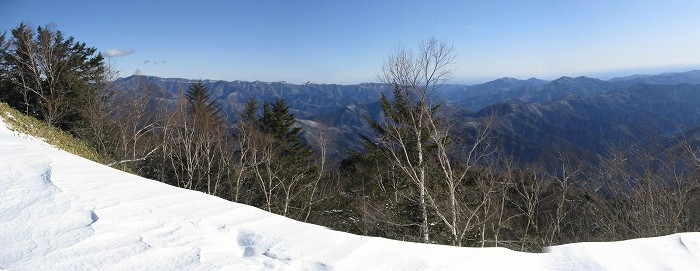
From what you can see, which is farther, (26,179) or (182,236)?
(26,179)

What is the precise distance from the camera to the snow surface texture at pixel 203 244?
210 centimetres

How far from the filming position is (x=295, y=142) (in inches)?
1110

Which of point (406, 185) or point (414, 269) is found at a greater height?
point (414, 269)

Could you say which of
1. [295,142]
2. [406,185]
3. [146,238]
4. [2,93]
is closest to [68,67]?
[2,93]

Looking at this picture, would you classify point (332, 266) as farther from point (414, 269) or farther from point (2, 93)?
point (2, 93)

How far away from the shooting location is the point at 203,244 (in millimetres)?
2322

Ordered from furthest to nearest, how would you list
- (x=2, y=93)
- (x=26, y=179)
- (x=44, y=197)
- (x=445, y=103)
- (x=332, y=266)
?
(x=2, y=93) → (x=445, y=103) → (x=26, y=179) → (x=44, y=197) → (x=332, y=266)

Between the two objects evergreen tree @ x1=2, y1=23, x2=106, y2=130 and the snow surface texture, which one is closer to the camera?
the snow surface texture

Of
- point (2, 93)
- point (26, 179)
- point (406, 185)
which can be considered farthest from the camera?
point (2, 93)

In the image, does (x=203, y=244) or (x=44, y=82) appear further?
(x=44, y=82)

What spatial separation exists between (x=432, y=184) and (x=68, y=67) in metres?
21.2

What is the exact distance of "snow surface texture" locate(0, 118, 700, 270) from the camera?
2.10 metres

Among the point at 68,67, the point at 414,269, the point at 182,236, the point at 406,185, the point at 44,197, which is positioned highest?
the point at 68,67

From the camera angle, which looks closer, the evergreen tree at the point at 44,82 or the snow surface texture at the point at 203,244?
the snow surface texture at the point at 203,244
